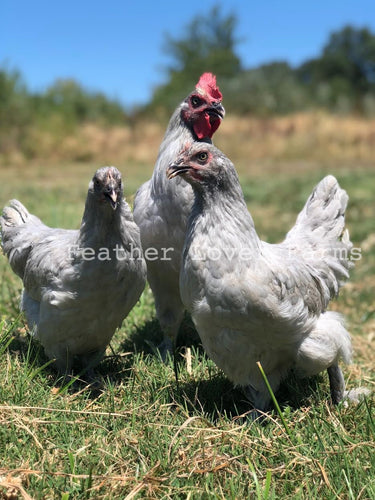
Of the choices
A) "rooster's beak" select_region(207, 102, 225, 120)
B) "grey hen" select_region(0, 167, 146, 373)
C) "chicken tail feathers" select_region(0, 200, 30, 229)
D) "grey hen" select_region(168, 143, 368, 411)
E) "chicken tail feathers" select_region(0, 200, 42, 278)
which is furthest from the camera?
"chicken tail feathers" select_region(0, 200, 30, 229)

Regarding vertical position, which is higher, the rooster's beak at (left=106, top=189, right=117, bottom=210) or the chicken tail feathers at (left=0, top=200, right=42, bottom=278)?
the rooster's beak at (left=106, top=189, right=117, bottom=210)

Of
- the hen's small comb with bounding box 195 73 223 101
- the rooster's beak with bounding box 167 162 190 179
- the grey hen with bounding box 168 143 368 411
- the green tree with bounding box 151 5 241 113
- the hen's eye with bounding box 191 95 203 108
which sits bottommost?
the grey hen with bounding box 168 143 368 411

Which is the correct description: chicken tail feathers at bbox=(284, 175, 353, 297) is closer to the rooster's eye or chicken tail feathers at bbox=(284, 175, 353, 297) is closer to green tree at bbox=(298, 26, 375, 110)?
the rooster's eye

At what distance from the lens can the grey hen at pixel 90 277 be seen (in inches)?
111

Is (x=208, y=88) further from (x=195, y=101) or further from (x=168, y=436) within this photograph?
(x=168, y=436)

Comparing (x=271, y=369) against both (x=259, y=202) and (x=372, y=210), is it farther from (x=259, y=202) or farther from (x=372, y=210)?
(x=259, y=202)

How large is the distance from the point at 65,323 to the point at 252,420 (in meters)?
1.17

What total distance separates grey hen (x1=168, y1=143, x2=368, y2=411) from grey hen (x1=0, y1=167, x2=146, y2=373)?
0.39 m

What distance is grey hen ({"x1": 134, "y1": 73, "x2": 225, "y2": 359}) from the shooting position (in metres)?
3.28

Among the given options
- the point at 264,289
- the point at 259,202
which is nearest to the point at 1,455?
the point at 264,289

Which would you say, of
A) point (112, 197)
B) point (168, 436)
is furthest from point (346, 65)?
point (168, 436)

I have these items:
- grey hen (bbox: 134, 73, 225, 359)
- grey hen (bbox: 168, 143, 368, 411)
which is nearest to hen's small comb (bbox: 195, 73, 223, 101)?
grey hen (bbox: 134, 73, 225, 359)

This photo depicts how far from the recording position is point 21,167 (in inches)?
736

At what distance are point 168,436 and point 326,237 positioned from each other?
1.60 metres
